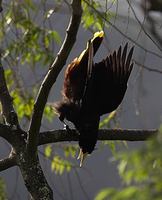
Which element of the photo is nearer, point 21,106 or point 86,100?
point 86,100

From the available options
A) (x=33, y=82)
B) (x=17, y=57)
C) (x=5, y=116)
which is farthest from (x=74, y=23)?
(x=33, y=82)

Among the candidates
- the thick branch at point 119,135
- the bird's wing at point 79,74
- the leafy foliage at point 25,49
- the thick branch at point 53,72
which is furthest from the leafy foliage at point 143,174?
the leafy foliage at point 25,49

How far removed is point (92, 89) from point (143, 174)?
1183mm

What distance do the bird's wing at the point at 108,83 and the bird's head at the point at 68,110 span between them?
6cm

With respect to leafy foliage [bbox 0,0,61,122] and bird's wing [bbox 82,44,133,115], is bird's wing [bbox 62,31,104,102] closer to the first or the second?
bird's wing [bbox 82,44,133,115]

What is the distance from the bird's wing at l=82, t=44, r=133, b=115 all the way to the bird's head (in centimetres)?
6

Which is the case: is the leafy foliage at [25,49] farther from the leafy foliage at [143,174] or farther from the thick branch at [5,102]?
the leafy foliage at [143,174]

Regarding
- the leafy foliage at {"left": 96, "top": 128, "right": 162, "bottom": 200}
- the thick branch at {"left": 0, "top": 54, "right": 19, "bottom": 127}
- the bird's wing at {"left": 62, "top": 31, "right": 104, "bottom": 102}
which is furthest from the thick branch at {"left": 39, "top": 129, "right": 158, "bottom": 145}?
the leafy foliage at {"left": 96, "top": 128, "right": 162, "bottom": 200}

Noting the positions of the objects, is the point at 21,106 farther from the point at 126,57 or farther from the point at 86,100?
the point at 126,57

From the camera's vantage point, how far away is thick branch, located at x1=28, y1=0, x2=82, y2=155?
1135 millimetres

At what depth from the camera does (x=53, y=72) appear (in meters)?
1.31

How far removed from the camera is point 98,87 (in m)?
1.92

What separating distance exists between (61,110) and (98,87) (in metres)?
0.24

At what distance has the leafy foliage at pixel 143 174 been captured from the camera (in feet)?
2.18
